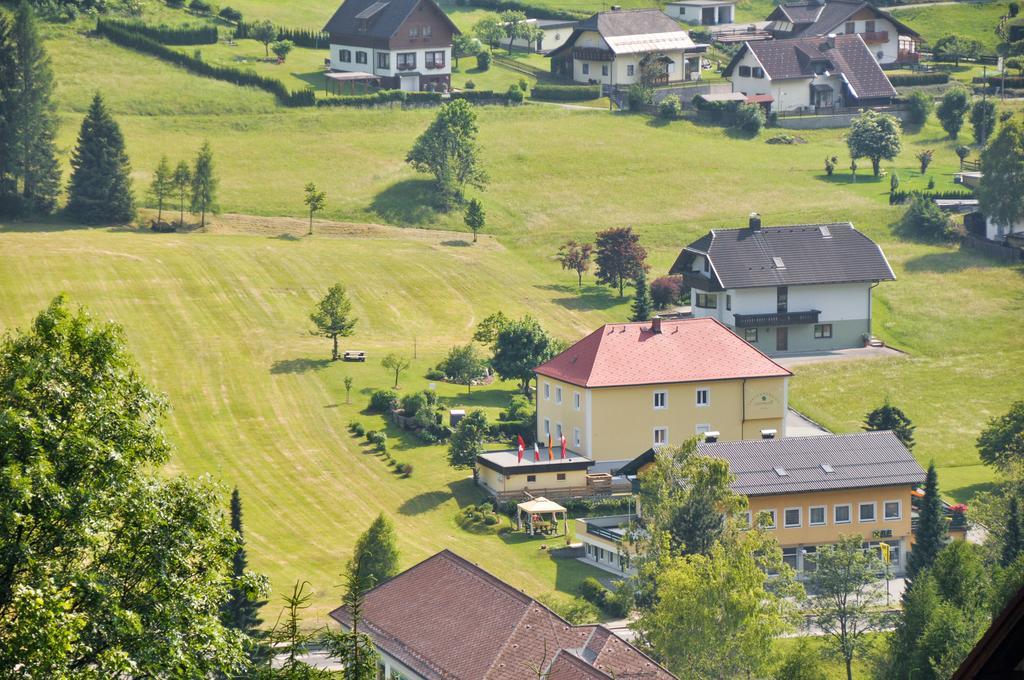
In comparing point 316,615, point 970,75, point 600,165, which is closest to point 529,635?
point 316,615

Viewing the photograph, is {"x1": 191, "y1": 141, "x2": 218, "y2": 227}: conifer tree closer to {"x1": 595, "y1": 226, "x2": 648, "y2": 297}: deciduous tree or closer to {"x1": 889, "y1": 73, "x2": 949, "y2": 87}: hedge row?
{"x1": 595, "y1": 226, "x2": 648, "y2": 297}: deciduous tree

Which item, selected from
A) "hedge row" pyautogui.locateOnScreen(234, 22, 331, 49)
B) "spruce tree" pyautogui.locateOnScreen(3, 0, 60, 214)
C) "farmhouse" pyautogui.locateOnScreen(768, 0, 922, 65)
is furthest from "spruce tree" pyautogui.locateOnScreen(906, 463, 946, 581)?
"farmhouse" pyautogui.locateOnScreen(768, 0, 922, 65)

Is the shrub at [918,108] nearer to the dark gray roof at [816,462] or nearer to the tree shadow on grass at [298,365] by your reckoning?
the tree shadow on grass at [298,365]

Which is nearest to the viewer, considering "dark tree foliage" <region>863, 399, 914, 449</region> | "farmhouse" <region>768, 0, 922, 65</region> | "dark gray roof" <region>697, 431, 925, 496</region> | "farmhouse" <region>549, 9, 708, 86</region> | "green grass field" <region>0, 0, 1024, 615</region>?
"dark gray roof" <region>697, 431, 925, 496</region>

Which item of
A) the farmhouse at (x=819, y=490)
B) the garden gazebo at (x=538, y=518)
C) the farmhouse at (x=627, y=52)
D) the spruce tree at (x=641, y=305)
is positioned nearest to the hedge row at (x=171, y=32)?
the farmhouse at (x=627, y=52)

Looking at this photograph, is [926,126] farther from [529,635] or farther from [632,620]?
[529,635]

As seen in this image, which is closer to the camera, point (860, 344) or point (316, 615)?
point (316, 615)
